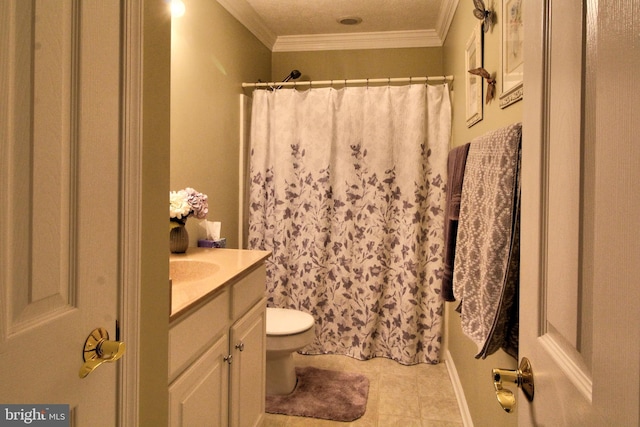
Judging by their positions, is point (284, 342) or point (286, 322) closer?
point (284, 342)

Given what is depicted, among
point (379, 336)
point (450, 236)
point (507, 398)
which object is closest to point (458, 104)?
point (450, 236)

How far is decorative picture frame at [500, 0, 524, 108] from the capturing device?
1.29m

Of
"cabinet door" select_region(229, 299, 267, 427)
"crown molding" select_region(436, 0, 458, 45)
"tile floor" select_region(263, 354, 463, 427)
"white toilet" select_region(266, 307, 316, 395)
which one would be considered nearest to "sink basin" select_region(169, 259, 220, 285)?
"cabinet door" select_region(229, 299, 267, 427)

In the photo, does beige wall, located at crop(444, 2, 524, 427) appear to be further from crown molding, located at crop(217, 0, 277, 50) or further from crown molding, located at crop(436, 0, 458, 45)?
crown molding, located at crop(217, 0, 277, 50)

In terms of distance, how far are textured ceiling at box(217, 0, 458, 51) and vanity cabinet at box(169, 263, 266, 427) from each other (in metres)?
1.90

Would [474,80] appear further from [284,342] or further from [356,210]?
[284,342]

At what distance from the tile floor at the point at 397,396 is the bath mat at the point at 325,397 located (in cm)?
4

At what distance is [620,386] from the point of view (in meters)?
0.43

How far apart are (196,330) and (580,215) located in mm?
1055

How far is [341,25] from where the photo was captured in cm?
312

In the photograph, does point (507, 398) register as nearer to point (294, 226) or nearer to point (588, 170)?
point (588, 170)

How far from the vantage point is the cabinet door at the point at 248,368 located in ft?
5.11

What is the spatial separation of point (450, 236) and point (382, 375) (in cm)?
133

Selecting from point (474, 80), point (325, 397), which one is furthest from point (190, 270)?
point (474, 80)
